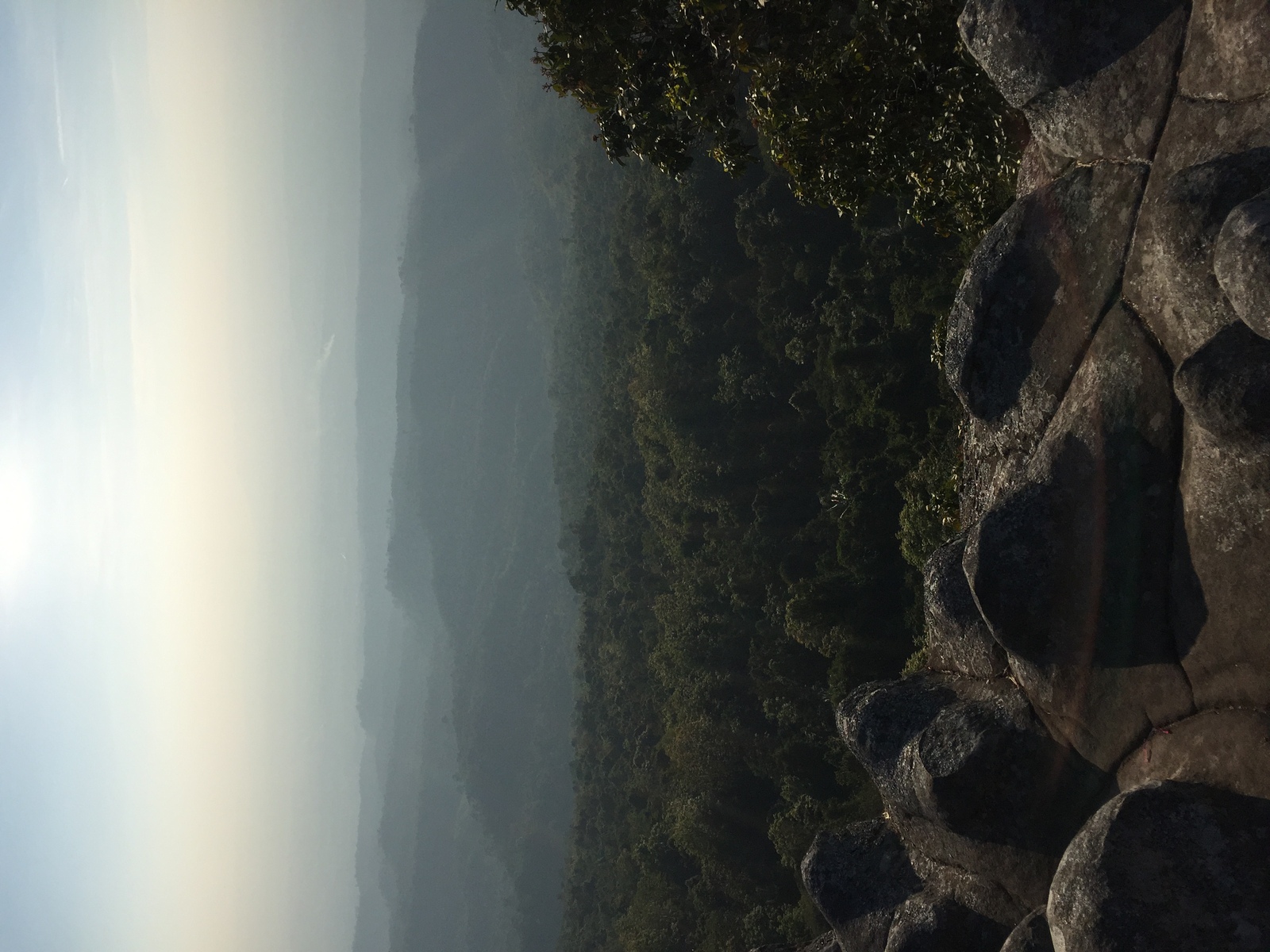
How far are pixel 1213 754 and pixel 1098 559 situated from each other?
1.83 metres

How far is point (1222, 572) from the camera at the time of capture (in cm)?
756

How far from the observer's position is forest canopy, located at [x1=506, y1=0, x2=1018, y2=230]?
1358 cm

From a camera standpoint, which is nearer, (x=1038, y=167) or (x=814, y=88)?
(x=1038, y=167)

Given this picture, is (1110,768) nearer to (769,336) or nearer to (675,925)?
(769,336)

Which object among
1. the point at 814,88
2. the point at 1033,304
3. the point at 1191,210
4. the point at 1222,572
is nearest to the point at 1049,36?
the point at 1033,304

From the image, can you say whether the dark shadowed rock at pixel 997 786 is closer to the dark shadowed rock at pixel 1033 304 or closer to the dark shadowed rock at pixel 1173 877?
the dark shadowed rock at pixel 1173 877

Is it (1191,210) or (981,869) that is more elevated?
(1191,210)

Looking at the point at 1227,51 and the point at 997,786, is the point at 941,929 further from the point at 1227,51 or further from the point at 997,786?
the point at 1227,51

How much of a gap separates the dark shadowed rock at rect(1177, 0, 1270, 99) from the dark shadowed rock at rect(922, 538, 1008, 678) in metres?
4.90

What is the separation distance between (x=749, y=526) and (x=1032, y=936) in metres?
49.2

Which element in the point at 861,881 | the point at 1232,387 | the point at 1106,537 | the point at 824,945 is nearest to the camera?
the point at 1232,387

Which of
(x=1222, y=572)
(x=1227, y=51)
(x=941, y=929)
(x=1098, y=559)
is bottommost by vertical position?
(x=941, y=929)

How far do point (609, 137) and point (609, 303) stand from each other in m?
91.4

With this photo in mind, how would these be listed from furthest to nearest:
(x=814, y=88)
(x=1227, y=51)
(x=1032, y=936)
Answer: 1. (x=814, y=88)
2. (x=1032, y=936)
3. (x=1227, y=51)
